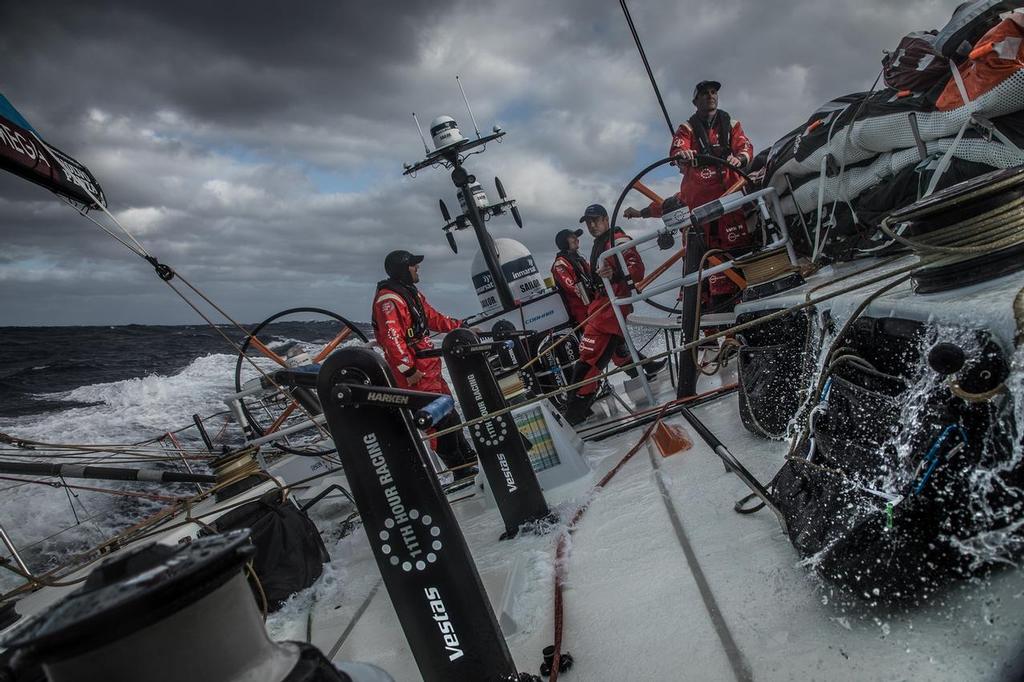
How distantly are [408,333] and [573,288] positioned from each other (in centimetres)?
232

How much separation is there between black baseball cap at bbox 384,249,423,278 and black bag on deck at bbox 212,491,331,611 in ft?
9.54

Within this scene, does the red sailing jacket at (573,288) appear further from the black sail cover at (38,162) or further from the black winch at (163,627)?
the black winch at (163,627)

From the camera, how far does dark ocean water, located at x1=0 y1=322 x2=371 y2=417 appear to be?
49.0 feet

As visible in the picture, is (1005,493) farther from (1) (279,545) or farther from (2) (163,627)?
(1) (279,545)

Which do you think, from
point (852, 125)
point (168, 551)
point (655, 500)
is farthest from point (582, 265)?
point (168, 551)

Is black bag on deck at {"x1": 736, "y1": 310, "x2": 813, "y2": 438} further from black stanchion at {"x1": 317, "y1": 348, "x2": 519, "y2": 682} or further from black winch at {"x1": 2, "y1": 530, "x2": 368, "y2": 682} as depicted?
black winch at {"x1": 2, "y1": 530, "x2": 368, "y2": 682}

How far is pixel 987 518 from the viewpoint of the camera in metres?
A: 1.26

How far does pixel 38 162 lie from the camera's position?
11.1 feet

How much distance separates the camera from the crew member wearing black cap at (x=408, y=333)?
5.30 m

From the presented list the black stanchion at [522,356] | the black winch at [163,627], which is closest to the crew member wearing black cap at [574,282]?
the black stanchion at [522,356]

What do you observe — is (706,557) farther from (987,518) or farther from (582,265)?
(582,265)

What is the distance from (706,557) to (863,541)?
2.33 ft

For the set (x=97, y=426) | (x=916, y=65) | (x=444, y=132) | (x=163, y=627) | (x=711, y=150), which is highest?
(x=444, y=132)

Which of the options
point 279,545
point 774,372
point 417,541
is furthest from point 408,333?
point 417,541
